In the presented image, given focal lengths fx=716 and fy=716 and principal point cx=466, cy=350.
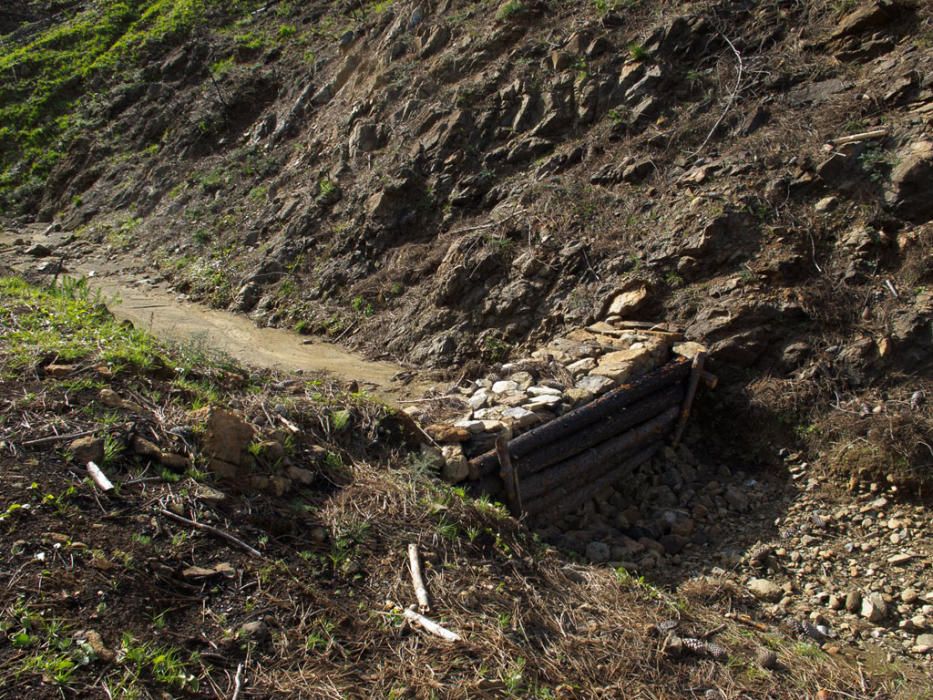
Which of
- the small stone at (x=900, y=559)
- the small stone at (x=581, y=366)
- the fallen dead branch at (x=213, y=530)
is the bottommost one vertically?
the small stone at (x=900, y=559)

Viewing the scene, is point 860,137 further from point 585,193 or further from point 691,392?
point 691,392

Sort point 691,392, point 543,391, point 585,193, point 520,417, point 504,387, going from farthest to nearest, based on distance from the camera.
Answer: point 585,193
point 691,392
point 504,387
point 543,391
point 520,417

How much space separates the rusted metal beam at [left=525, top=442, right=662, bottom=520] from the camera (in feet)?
17.9

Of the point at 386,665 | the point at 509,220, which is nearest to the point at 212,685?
the point at 386,665

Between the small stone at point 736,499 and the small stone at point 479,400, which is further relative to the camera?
the small stone at point 736,499

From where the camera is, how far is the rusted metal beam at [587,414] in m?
5.03

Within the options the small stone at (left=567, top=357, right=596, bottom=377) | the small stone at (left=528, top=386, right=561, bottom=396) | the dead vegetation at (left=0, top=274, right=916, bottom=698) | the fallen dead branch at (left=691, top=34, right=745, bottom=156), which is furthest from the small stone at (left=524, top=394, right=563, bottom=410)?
the fallen dead branch at (left=691, top=34, right=745, bottom=156)

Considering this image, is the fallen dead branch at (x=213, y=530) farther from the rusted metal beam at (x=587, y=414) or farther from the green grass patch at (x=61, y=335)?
the rusted metal beam at (x=587, y=414)

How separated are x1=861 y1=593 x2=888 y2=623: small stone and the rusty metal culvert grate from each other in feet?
6.64

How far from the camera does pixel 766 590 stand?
4.94m

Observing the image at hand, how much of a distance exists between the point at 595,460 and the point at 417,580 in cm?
255

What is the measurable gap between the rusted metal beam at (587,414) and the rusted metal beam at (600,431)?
0.04 m

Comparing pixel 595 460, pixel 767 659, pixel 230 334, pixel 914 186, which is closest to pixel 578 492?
pixel 595 460

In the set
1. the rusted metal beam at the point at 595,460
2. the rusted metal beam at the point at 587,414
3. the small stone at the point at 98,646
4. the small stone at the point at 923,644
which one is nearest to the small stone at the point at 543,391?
the rusted metal beam at the point at 587,414
